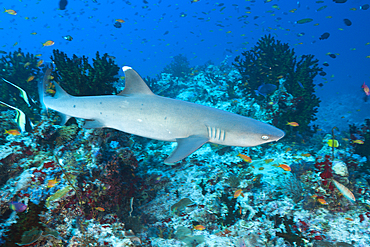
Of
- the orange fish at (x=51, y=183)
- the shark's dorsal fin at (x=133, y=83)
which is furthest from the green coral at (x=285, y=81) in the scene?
the orange fish at (x=51, y=183)

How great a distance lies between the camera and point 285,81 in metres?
8.75

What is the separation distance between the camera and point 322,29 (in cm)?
13912

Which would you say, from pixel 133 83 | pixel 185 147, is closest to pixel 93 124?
pixel 133 83

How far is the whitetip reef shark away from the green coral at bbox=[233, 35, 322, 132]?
6051 mm

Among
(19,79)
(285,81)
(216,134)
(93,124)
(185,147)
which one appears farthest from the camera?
(285,81)

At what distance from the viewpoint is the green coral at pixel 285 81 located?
8008 millimetres

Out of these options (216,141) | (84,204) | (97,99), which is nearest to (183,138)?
(216,141)

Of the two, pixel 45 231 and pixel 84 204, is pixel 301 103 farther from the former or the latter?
pixel 45 231

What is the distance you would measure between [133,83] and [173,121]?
108 cm

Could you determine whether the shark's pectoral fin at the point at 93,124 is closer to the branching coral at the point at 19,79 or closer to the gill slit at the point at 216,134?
the gill slit at the point at 216,134

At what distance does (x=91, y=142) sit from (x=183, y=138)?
2729mm

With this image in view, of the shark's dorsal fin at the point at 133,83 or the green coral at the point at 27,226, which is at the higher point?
the shark's dorsal fin at the point at 133,83

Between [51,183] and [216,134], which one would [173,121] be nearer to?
[216,134]

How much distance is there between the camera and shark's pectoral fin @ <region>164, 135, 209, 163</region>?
7.95 feet
